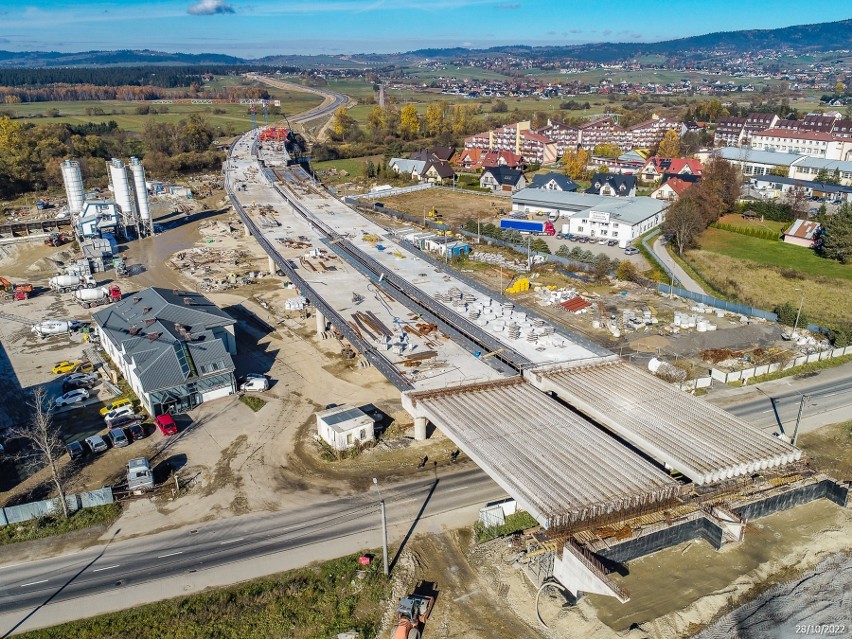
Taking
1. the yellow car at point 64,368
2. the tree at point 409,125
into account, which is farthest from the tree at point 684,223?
the tree at point 409,125

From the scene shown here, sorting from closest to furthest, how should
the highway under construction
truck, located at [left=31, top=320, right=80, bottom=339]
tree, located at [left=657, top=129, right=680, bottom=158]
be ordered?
the highway under construction < truck, located at [left=31, top=320, right=80, bottom=339] < tree, located at [left=657, top=129, right=680, bottom=158]

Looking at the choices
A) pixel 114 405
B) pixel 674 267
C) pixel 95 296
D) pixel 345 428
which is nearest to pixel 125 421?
pixel 114 405

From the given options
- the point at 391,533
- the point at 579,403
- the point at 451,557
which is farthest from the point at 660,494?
the point at 391,533

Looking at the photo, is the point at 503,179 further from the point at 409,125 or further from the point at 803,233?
the point at 409,125

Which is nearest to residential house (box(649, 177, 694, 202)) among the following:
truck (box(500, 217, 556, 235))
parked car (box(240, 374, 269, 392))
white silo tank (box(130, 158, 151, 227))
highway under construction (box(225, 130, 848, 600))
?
truck (box(500, 217, 556, 235))

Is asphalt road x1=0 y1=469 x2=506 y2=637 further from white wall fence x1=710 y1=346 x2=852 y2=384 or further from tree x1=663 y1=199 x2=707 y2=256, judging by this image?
tree x1=663 y1=199 x2=707 y2=256
